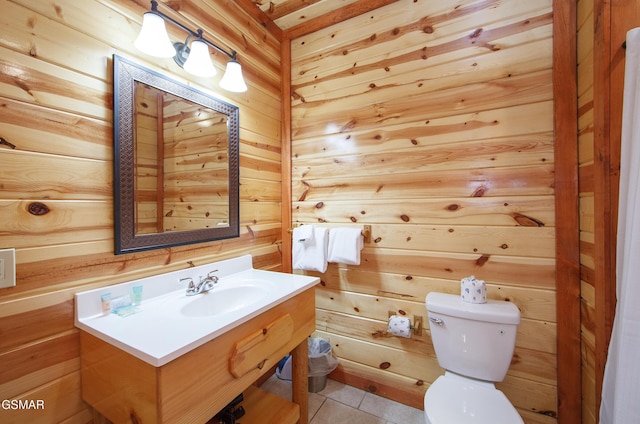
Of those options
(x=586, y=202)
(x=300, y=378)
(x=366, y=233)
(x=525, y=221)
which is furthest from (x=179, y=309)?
(x=586, y=202)

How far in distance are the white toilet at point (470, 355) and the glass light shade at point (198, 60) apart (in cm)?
172

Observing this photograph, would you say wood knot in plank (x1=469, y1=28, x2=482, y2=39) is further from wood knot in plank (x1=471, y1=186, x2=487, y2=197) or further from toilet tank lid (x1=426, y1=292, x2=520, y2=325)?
toilet tank lid (x1=426, y1=292, x2=520, y2=325)

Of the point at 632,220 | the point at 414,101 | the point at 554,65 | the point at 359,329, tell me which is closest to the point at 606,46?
the point at 554,65

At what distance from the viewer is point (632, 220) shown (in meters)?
0.77

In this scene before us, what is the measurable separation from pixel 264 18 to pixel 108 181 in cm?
158

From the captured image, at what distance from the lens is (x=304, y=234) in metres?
1.82

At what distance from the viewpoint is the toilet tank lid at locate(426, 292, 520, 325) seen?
123 centimetres

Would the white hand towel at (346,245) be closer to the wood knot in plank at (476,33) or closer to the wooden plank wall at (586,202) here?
the wooden plank wall at (586,202)

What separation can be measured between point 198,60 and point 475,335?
6.44 feet

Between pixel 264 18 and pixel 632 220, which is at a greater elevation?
pixel 264 18

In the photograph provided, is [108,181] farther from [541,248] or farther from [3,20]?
[541,248]

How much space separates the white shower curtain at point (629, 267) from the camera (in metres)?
0.75

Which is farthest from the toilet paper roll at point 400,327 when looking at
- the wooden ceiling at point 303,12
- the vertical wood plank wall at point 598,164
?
the wooden ceiling at point 303,12

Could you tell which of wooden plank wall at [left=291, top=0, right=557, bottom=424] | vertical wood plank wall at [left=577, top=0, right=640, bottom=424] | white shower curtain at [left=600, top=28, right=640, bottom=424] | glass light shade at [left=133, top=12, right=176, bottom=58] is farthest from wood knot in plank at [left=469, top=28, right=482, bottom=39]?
glass light shade at [left=133, top=12, right=176, bottom=58]
